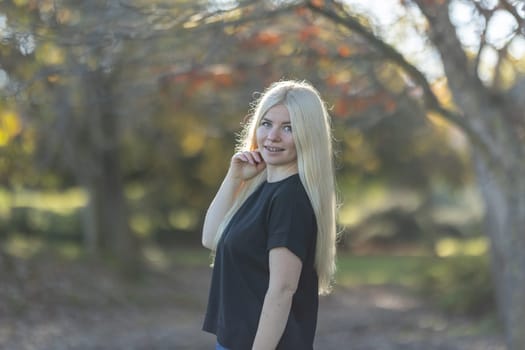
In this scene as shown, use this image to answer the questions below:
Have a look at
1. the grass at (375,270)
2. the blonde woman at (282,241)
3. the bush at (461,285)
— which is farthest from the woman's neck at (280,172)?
the grass at (375,270)

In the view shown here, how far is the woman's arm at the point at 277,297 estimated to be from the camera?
2.67m

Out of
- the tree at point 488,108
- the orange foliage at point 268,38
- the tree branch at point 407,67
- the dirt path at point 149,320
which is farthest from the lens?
the dirt path at point 149,320

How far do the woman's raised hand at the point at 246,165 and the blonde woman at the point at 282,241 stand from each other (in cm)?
14

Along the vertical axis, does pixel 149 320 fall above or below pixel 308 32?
below

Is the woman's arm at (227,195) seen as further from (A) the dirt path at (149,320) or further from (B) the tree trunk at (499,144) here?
(A) the dirt path at (149,320)

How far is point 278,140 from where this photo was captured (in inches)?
113

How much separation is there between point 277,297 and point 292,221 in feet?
0.84

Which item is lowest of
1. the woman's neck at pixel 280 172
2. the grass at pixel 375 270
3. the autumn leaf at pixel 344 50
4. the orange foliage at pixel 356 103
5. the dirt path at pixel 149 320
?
the grass at pixel 375 270

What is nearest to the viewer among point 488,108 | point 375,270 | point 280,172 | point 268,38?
point 280,172

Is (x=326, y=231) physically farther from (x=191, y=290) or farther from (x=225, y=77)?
(x=191, y=290)

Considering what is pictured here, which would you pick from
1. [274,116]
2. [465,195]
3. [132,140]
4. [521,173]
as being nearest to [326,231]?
[274,116]

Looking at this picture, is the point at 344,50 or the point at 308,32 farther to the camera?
the point at 308,32

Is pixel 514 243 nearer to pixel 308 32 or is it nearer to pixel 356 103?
pixel 356 103

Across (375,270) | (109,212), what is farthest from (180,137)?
(375,270)
